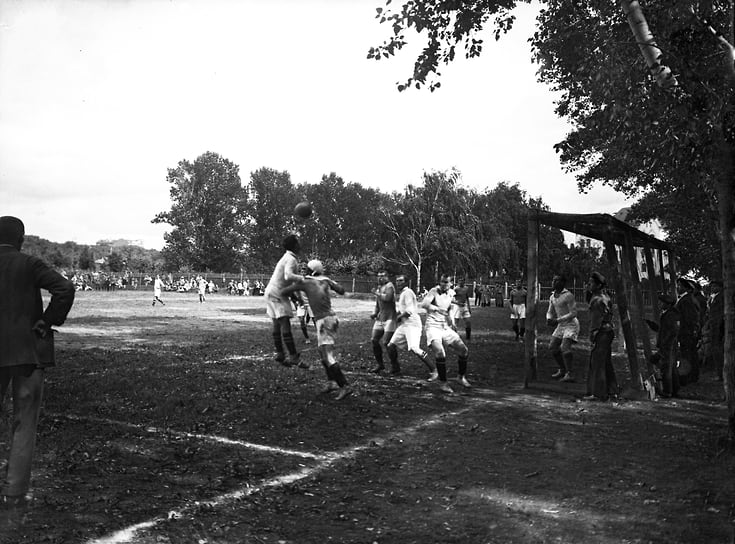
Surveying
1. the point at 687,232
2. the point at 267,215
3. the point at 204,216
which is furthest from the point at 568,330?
the point at 267,215

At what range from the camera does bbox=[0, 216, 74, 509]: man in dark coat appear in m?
4.93

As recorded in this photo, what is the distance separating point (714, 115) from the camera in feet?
24.3

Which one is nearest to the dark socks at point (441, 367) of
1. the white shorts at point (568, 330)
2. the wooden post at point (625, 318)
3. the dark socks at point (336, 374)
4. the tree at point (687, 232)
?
the dark socks at point (336, 374)

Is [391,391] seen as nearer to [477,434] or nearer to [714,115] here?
[477,434]

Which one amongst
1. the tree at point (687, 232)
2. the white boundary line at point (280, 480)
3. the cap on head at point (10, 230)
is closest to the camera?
the white boundary line at point (280, 480)

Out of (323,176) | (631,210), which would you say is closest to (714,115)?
(631,210)

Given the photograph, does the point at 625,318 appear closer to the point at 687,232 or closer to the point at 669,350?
the point at 669,350

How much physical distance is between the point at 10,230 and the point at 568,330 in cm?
1037

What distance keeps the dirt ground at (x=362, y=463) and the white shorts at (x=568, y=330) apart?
117 cm

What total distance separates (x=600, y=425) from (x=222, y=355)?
913 cm

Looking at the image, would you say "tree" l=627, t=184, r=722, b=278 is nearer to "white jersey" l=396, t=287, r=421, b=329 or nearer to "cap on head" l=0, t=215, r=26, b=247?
"white jersey" l=396, t=287, r=421, b=329

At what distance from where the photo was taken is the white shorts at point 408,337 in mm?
11594

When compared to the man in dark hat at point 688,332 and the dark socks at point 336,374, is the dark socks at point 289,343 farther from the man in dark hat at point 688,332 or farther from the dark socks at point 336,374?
the man in dark hat at point 688,332

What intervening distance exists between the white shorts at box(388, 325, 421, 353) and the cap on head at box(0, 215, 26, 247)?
742cm
